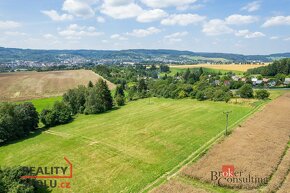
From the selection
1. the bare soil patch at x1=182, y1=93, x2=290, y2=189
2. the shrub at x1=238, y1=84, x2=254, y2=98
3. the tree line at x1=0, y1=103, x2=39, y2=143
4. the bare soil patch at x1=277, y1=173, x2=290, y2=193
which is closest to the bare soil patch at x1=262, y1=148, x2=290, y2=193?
the bare soil patch at x1=277, y1=173, x2=290, y2=193

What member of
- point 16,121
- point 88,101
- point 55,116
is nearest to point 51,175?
point 16,121

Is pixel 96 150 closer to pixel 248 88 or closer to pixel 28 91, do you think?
pixel 248 88

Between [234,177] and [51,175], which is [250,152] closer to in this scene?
[234,177]

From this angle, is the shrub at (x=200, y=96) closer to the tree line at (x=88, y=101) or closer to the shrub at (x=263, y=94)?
the shrub at (x=263, y=94)

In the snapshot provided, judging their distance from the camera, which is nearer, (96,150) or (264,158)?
(264,158)

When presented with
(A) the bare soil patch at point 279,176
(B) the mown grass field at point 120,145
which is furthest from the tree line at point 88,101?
(A) the bare soil patch at point 279,176

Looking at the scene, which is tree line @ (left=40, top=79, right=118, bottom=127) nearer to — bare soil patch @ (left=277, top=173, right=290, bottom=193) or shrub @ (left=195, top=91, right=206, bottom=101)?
shrub @ (left=195, top=91, right=206, bottom=101)

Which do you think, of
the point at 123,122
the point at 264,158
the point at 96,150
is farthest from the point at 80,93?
the point at 264,158
